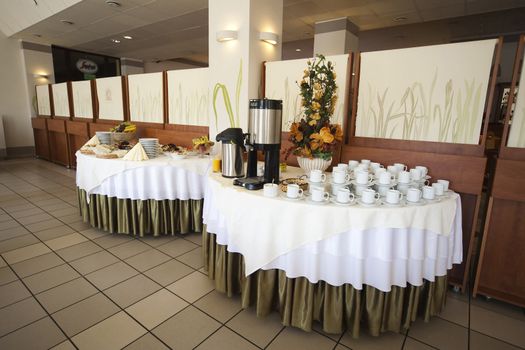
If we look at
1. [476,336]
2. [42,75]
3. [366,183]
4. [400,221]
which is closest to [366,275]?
[400,221]

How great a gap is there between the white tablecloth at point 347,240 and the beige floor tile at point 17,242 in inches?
100

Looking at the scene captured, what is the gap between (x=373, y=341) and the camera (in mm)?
1719

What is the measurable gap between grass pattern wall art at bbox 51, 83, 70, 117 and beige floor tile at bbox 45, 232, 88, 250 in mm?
4671

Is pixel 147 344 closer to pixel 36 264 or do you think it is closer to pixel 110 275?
pixel 110 275

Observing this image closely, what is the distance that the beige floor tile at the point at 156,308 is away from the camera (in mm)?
1855

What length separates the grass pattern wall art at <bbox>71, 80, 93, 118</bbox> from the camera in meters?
5.72

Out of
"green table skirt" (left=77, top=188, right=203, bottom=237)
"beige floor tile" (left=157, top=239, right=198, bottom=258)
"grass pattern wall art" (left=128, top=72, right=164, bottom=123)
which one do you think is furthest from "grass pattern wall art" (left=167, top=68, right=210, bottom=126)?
"beige floor tile" (left=157, top=239, right=198, bottom=258)

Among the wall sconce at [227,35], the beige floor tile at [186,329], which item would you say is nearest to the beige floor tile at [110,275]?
the beige floor tile at [186,329]

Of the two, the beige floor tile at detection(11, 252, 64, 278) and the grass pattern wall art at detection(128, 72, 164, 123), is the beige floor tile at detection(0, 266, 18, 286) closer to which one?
the beige floor tile at detection(11, 252, 64, 278)

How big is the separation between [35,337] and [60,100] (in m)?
6.70

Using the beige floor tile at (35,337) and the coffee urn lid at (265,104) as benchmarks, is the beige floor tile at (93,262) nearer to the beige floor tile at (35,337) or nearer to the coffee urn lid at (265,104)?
the beige floor tile at (35,337)

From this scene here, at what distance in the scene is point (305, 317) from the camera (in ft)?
5.57

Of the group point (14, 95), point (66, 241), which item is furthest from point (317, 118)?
point (14, 95)

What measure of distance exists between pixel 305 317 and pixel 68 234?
2771mm
